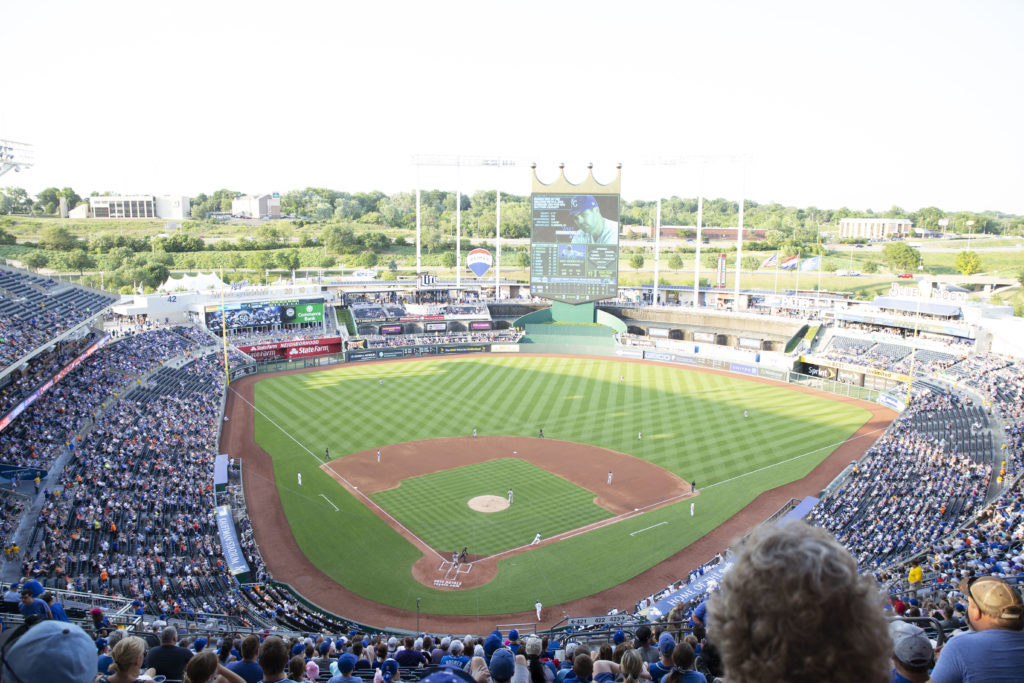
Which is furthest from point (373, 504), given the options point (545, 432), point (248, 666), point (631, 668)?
point (631, 668)

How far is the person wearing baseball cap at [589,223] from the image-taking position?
6150 cm

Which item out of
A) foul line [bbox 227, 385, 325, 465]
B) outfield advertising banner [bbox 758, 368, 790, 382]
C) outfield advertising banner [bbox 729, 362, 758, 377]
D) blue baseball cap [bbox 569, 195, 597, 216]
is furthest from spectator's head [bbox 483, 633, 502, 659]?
blue baseball cap [bbox 569, 195, 597, 216]

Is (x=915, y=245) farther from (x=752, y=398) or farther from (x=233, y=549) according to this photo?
(x=233, y=549)

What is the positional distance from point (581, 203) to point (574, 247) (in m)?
4.16

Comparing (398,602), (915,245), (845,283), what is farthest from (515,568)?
(915,245)

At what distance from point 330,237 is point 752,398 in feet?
248

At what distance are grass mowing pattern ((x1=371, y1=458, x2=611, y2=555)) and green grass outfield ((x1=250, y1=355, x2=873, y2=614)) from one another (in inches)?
44.8

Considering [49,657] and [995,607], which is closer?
[49,657]

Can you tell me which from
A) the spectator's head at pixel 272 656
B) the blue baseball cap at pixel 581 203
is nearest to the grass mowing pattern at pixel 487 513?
the spectator's head at pixel 272 656

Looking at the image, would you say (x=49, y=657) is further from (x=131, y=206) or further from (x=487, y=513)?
(x=131, y=206)

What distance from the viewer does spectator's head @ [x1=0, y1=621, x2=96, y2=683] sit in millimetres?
3562

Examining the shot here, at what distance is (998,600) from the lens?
3887mm

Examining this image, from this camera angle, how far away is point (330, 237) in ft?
346

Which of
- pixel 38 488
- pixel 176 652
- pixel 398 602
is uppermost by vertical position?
pixel 176 652
